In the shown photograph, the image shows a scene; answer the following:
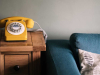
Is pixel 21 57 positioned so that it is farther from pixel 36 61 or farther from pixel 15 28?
pixel 15 28

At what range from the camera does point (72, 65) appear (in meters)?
1.10

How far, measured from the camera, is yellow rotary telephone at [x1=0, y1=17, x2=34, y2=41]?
3.98ft

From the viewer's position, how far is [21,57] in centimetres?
118

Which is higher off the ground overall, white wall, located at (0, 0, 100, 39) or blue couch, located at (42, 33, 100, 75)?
white wall, located at (0, 0, 100, 39)

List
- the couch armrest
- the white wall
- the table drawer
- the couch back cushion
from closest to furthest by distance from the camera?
the couch armrest, the table drawer, the couch back cushion, the white wall

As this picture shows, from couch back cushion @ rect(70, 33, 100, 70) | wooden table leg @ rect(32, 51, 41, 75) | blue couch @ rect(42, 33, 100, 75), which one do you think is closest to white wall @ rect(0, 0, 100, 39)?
blue couch @ rect(42, 33, 100, 75)

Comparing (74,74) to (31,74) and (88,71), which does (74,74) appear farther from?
(31,74)

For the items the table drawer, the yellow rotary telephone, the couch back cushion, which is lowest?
the table drawer

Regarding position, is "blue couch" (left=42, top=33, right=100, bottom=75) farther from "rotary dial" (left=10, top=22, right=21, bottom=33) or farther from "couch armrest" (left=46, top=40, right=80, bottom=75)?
"rotary dial" (left=10, top=22, right=21, bottom=33)

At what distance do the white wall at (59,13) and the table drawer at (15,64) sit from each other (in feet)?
1.65

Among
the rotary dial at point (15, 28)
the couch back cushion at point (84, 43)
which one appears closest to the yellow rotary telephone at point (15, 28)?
the rotary dial at point (15, 28)

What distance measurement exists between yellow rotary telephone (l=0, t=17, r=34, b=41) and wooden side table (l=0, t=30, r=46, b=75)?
50 millimetres

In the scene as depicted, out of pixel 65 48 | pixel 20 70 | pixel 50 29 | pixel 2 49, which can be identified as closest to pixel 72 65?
pixel 65 48

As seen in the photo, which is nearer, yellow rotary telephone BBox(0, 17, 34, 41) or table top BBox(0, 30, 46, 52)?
table top BBox(0, 30, 46, 52)
